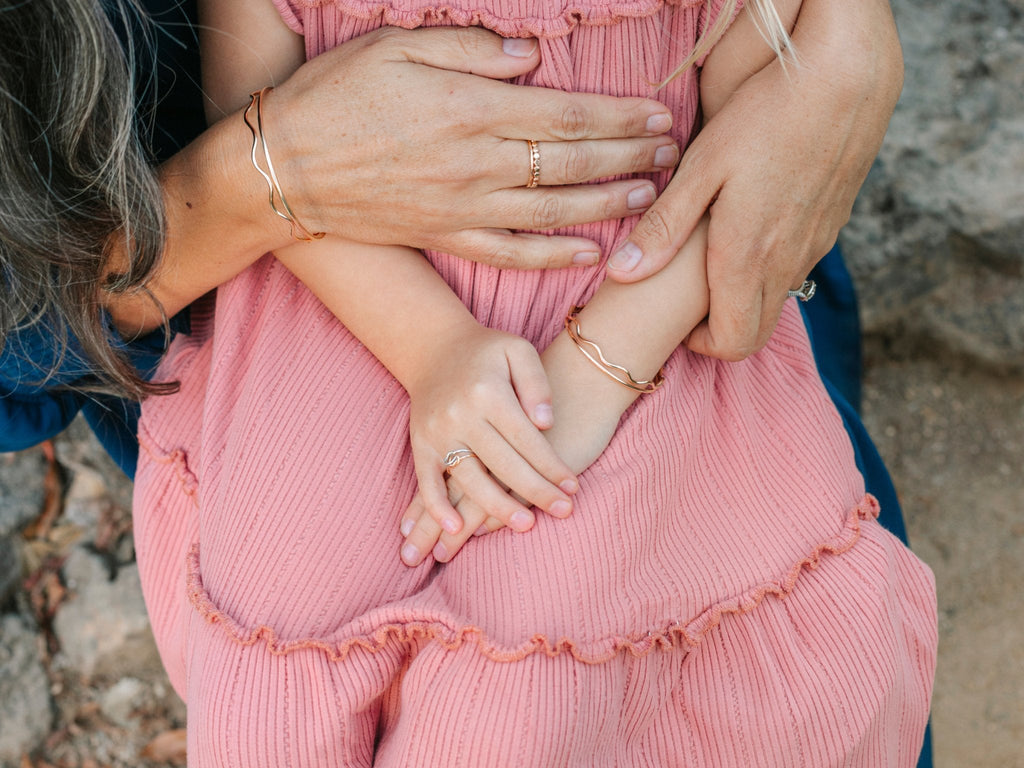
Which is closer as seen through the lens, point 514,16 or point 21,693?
point 514,16

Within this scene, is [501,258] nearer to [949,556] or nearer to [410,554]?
[410,554]

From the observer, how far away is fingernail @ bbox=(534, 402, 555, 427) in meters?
1.08

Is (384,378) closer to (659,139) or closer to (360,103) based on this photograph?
(360,103)

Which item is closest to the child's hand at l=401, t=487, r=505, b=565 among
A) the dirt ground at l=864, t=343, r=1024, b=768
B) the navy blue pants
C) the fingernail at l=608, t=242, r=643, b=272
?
the fingernail at l=608, t=242, r=643, b=272

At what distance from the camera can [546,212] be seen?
3.79ft

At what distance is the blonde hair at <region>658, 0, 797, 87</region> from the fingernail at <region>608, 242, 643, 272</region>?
0.68 ft

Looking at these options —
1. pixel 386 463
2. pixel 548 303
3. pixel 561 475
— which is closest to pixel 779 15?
pixel 548 303

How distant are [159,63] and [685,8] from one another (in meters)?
0.76

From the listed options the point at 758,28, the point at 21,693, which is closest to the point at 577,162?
the point at 758,28

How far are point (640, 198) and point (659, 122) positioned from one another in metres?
0.10

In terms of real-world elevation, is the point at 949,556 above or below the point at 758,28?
below

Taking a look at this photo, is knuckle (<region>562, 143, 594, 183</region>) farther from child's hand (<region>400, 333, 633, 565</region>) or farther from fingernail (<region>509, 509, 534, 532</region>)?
fingernail (<region>509, 509, 534, 532</region>)

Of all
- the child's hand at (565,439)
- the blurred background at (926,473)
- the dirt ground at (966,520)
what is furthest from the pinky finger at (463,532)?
the dirt ground at (966,520)

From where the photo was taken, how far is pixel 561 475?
3.46 ft
